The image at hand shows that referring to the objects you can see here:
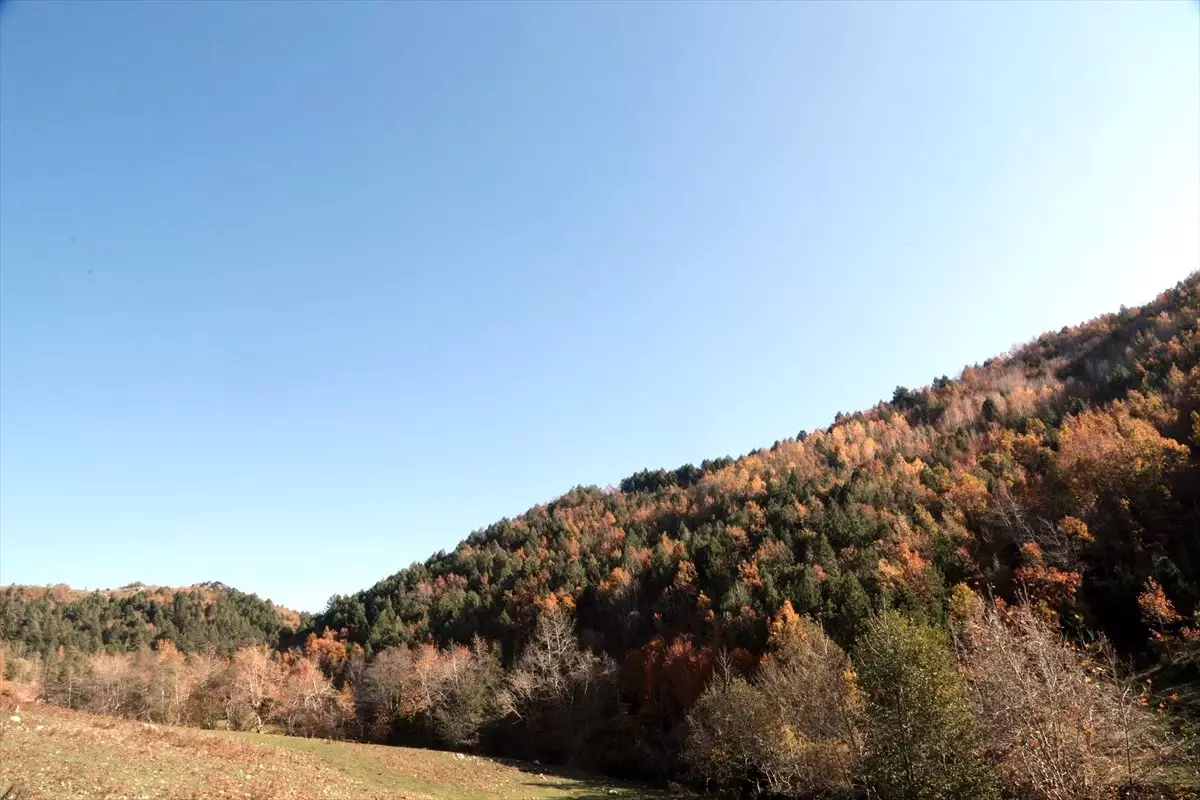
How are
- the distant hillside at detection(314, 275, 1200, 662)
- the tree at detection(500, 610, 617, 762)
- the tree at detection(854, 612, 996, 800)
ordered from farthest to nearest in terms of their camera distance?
the tree at detection(500, 610, 617, 762), the distant hillside at detection(314, 275, 1200, 662), the tree at detection(854, 612, 996, 800)

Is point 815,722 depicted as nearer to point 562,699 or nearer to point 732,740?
point 732,740

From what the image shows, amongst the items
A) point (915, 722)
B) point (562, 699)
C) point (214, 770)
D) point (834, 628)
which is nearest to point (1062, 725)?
point (915, 722)

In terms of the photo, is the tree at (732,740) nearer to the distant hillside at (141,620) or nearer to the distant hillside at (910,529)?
the distant hillside at (910,529)

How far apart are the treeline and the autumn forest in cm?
15

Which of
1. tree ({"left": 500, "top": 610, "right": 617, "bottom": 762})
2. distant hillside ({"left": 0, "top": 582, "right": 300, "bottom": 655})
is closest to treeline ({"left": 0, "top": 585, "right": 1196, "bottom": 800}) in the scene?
tree ({"left": 500, "top": 610, "right": 617, "bottom": 762})

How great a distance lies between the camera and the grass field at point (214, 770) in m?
22.0

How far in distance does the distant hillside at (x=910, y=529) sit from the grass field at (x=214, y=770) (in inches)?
1334

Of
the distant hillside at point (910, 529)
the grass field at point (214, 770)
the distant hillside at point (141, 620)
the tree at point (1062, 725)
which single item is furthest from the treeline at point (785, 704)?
the distant hillside at point (141, 620)

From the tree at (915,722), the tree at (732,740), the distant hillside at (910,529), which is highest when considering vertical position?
the distant hillside at (910,529)

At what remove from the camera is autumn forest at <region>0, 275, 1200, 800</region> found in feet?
71.5

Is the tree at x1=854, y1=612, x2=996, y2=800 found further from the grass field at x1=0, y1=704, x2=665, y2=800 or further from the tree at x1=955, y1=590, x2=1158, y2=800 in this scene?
the grass field at x1=0, y1=704, x2=665, y2=800

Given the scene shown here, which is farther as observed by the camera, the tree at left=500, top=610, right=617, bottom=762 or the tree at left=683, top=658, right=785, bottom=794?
the tree at left=500, top=610, right=617, bottom=762

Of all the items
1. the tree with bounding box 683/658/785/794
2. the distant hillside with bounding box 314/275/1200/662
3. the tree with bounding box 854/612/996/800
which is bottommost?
the tree with bounding box 683/658/785/794

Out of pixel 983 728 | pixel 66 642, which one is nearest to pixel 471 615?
pixel 66 642
